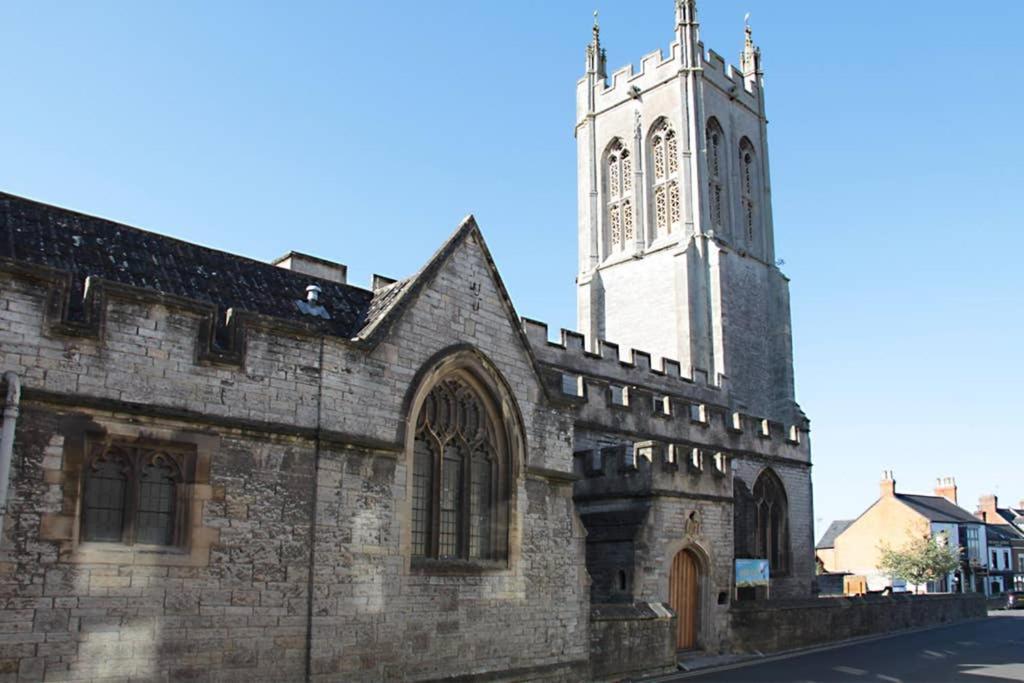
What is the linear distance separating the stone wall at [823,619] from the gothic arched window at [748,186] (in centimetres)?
1772

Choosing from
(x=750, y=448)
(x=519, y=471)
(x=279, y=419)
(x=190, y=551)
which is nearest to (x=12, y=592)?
(x=190, y=551)

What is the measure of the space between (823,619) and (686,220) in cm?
1935

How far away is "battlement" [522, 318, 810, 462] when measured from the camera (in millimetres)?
23891

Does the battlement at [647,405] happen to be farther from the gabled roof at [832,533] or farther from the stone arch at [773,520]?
the gabled roof at [832,533]

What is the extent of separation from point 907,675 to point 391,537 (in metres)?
11.4

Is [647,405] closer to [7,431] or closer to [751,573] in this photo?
[751,573]

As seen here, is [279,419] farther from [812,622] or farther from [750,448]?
[750,448]

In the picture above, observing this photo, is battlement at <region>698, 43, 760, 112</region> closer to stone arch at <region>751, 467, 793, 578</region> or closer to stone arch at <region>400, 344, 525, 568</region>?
stone arch at <region>751, 467, 793, 578</region>

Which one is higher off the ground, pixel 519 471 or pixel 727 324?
pixel 727 324

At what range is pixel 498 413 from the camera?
49.6 feet

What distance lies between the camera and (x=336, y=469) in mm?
12492

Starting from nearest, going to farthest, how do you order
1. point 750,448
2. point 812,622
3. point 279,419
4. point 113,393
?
point 113,393
point 279,419
point 812,622
point 750,448

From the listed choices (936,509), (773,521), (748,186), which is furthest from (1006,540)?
(773,521)

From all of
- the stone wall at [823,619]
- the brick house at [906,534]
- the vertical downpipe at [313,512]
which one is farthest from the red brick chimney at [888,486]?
the vertical downpipe at [313,512]
